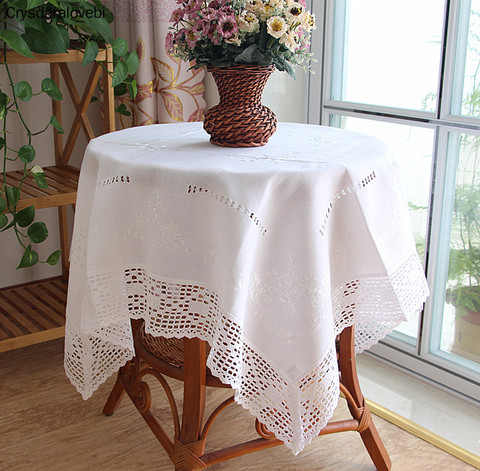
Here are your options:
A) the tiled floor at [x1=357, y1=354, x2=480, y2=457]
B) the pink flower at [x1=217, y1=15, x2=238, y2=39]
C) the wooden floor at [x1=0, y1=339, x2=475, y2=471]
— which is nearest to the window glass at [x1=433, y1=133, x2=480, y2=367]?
the tiled floor at [x1=357, y1=354, x2=480, y2=457]

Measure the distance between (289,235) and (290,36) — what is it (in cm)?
40

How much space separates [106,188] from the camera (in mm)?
1278

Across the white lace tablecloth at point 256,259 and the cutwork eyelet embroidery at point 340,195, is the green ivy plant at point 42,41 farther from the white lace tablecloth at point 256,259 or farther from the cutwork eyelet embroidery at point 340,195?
the cutwork eyelet embroidery at point 340,195

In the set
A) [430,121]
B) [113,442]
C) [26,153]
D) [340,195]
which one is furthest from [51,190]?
[430,121]

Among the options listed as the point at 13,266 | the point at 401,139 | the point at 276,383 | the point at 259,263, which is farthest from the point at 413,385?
the point at 13,266

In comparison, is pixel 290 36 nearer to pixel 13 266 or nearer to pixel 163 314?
pixel 163 314

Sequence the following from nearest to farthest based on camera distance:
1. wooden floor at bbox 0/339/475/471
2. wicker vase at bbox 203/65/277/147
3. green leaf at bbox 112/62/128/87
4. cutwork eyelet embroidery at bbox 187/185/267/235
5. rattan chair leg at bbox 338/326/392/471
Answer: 1. cutwork eyelet embroidery at bbox 187/185/267/235
2. wicker vase at bbox 203/65/277/147
3. rattan chair leg at bbox 338/326/392/471
4. wooden floor at bbox 0/339/475/471
5. green leaf at bbox 112/62/128/87

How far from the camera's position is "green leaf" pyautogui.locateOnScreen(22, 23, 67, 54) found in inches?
67.7

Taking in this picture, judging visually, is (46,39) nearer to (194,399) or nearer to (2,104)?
(2,104)

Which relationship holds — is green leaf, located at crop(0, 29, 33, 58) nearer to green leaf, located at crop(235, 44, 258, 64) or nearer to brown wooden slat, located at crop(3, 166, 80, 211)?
brown wooden slat, located at crop(3, 166, 80, 211)

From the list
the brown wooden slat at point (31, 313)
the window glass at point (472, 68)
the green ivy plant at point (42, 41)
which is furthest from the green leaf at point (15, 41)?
the window glass at point (472, 68)

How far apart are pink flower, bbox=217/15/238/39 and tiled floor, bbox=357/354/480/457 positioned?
3.99 feet

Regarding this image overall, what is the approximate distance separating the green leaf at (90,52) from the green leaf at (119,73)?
113 mm

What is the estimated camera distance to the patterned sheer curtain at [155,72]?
2100 mm
